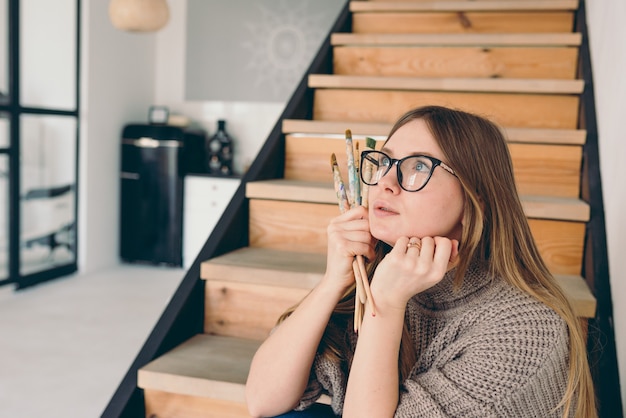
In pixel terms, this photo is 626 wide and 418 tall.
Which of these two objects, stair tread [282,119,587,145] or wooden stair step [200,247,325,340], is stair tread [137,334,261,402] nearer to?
wooden stair step [200,247,325,340]

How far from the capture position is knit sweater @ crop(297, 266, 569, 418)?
107 cm

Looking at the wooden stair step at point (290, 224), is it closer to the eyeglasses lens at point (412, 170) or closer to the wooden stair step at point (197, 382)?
the wooden stair step at point (197, 382)

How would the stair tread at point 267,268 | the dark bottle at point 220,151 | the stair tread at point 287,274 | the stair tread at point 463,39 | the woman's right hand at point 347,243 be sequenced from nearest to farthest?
the woman's right hand at point 347,243, the stair tread at point 287,274, the stair tread at point 267,268, the stair tread at point 463,39, the dark bottle at point 220,151

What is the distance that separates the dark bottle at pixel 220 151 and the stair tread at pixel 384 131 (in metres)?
3.36

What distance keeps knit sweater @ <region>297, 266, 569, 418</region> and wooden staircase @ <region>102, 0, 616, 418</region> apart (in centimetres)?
44

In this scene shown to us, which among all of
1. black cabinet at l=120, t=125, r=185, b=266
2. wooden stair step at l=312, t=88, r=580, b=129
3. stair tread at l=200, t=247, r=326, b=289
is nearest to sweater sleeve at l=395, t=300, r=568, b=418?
stair tread at l=200, t=247, r=326, b=289

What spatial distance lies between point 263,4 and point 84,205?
239 cm

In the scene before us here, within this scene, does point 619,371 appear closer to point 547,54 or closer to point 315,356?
point 315,356

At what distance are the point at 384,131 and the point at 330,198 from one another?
38 cm

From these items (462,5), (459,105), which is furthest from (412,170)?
(462,5)

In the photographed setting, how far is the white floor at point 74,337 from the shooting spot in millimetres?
2967

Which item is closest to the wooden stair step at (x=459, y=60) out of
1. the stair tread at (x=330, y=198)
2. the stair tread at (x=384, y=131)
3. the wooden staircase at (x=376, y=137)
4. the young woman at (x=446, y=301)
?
the wooden staircase at (x=376, y=137)

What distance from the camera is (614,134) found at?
1.89 m

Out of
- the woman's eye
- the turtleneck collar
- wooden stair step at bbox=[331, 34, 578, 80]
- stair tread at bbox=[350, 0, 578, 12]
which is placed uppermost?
stair tread at bbox=[350, 0, 578, 12]
